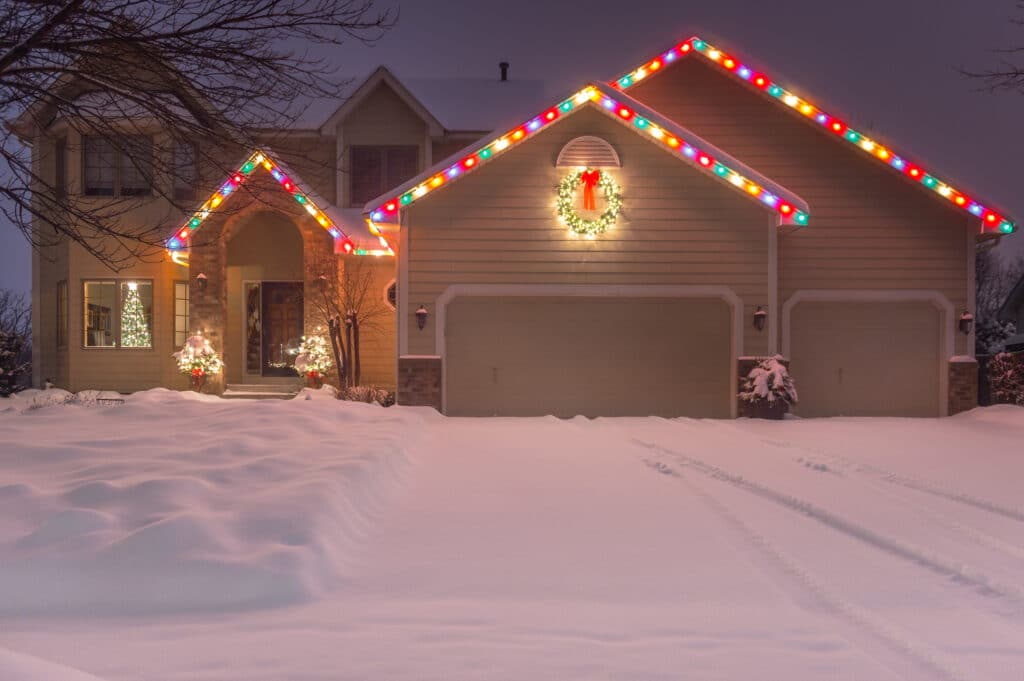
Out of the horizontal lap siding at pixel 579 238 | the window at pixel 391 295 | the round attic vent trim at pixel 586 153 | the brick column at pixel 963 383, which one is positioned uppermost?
the round attic vent trim at pixel 586 153

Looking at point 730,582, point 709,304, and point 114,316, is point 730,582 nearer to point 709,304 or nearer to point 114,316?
point 709,304

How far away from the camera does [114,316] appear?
15.0 metres

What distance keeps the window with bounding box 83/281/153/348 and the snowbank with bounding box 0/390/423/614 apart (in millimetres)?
8062

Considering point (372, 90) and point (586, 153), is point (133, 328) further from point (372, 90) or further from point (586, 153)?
point (586, 153)

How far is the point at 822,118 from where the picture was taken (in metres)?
12.3

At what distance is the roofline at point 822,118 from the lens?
38.9 feet

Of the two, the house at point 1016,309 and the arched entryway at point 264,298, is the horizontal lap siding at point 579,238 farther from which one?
the house at point 1016,309

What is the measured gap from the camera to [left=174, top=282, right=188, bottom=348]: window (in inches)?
593

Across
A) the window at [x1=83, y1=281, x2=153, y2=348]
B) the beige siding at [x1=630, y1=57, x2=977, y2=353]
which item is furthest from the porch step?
the beige siding at [x1=630, y1=57, x2=977, y2=353]

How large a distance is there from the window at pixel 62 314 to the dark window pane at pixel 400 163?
7652 mm

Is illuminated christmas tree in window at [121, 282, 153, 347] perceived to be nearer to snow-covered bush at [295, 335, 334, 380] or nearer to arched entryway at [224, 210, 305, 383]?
arched entryway at [224, 210, 305, 383]

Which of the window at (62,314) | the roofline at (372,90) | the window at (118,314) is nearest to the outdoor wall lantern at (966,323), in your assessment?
the roofline at (372,90)

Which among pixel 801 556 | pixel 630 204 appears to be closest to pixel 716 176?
pixel 630 204

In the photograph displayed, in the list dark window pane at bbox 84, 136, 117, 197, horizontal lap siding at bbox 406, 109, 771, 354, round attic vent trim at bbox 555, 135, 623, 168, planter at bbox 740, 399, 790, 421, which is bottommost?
planter at bbox 740, 399, 790, 421
